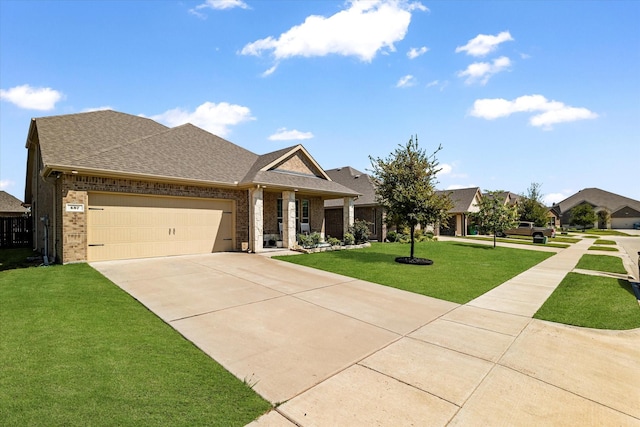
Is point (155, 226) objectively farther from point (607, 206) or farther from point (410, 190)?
point (607, 206)

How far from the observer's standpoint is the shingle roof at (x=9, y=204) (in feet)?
107

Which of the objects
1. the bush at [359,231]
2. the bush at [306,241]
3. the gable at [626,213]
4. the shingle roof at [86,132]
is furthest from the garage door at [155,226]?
the gable at [626,213]

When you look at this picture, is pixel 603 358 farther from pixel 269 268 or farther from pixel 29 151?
pixel 29 151

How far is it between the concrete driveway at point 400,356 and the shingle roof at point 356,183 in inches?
632

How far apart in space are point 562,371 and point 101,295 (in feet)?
28.8

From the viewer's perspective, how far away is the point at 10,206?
33.1 m

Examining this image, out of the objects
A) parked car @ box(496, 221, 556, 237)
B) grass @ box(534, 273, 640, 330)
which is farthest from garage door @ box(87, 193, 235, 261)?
parked car @ box(496, 221, 556, 237)

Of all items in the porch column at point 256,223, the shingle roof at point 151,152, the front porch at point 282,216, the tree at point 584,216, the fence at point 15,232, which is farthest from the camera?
the tree at point 584,216

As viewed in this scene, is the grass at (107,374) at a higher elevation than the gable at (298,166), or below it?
below

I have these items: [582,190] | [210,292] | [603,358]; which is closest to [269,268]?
[210,292]

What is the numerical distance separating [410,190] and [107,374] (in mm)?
11736

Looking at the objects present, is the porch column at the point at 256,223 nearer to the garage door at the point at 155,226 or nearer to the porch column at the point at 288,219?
the garage door at the point at 155,226

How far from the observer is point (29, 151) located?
1820cm

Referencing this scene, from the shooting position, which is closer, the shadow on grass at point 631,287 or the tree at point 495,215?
the shadow on grass at point 631,287
